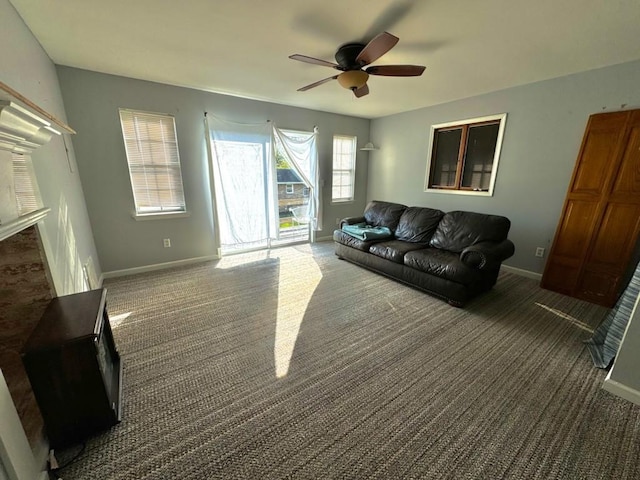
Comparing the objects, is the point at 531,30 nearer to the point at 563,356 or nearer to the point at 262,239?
the point at 563,356

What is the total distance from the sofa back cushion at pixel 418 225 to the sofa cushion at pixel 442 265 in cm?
37

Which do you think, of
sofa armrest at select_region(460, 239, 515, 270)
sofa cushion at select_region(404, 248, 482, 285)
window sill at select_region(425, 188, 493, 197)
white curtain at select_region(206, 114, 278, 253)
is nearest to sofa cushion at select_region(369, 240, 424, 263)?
sofa cushion at select_region(404, 248, 482, 285)

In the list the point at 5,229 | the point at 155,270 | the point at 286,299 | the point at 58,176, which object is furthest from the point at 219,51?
the point at 155,270

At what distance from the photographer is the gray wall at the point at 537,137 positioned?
2.67 metres

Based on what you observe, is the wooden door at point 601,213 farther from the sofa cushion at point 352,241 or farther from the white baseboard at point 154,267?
the white baseboard at point 154,267

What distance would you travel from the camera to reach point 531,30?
1.97 m

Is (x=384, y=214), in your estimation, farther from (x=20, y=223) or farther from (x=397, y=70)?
(x=20, y=223)

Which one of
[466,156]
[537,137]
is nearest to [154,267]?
[466,156]

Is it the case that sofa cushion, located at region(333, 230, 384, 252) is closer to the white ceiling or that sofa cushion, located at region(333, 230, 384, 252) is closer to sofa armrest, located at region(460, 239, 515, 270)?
sofa armrest, located at region(460, 239, 515, 270)

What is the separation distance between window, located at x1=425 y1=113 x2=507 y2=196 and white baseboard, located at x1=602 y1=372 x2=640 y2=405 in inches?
105

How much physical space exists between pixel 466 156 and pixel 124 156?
479cm

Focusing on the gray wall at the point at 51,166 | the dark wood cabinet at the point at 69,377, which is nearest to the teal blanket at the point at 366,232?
the dark wood cabinet at the point at 69,377

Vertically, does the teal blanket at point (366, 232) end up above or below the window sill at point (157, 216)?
below

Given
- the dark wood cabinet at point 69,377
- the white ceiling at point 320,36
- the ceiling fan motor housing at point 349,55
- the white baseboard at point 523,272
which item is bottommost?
the white baseboard at point 523,272
